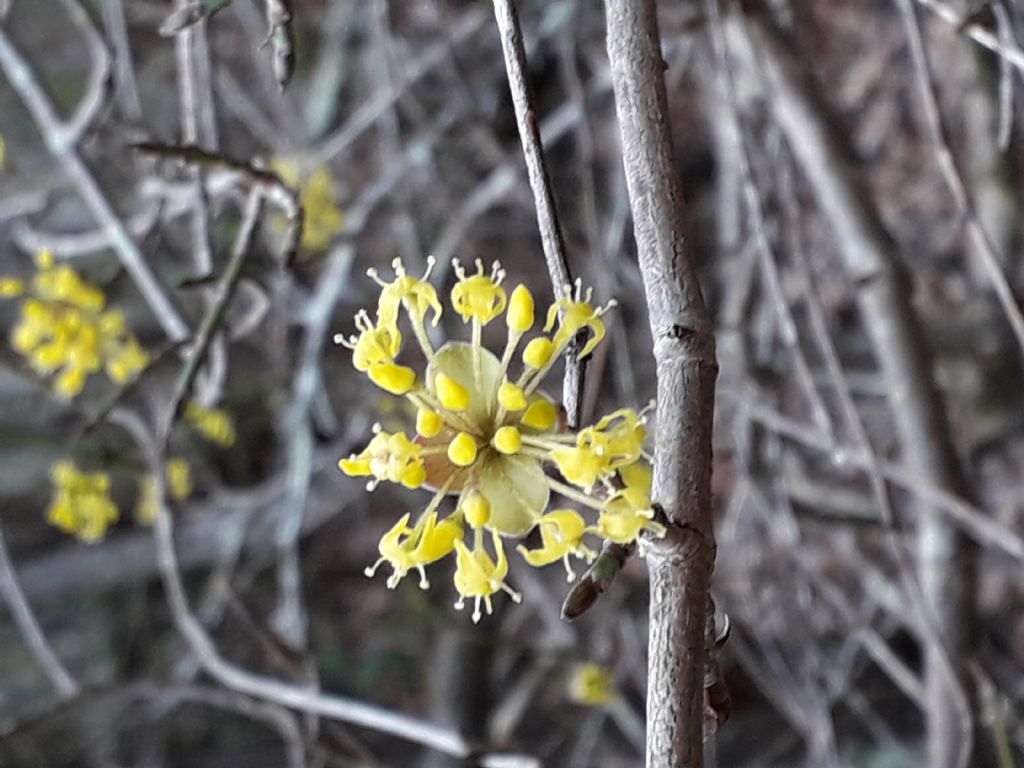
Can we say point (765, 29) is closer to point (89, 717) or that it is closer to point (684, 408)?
point (684, 408)

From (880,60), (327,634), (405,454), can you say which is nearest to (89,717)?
(327,634)

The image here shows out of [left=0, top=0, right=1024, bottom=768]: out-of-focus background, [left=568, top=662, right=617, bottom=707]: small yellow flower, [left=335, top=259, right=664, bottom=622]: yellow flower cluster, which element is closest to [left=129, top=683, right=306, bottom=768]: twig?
[left=0, top=0, right=1024, bottom=768]: out-of-focus background

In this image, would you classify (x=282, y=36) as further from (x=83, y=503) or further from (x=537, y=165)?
(x=83, y=503)

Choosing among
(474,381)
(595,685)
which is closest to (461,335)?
(595,685)

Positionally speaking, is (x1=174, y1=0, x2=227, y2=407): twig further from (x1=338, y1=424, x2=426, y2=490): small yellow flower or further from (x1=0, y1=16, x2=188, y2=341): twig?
(x1=338, y1=424, x2=426, y2=490): small yellow flower

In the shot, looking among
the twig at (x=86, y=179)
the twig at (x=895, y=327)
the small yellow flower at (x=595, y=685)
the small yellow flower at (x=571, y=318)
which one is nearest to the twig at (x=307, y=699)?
the twig at (x=86, y=179)

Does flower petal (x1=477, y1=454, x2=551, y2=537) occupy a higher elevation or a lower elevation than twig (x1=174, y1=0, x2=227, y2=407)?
lower
